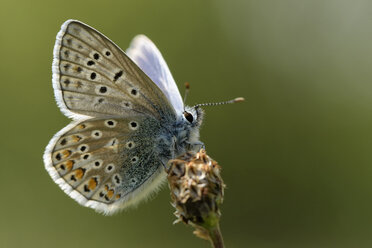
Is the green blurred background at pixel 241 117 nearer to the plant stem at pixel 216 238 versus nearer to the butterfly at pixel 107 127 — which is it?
the butterfly at pixel 107 127

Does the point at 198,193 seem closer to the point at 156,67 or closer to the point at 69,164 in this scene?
the point at 69,164

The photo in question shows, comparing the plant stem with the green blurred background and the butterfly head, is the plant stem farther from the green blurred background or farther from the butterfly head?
the green blurred background

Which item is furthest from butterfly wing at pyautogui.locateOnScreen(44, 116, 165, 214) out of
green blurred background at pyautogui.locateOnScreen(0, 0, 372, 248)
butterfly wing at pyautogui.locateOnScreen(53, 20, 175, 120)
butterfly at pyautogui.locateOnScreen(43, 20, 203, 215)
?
green blurred background at pyautogui.locateOnScreen(0, 0, 372, 248)

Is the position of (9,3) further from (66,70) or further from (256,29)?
(66,70)

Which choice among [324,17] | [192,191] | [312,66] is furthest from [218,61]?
[192,191]

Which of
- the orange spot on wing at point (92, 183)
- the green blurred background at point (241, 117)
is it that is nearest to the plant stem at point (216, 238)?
the orange spot on wing at point (92, 183)

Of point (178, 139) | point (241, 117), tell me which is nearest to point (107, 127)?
point (178, 139)
